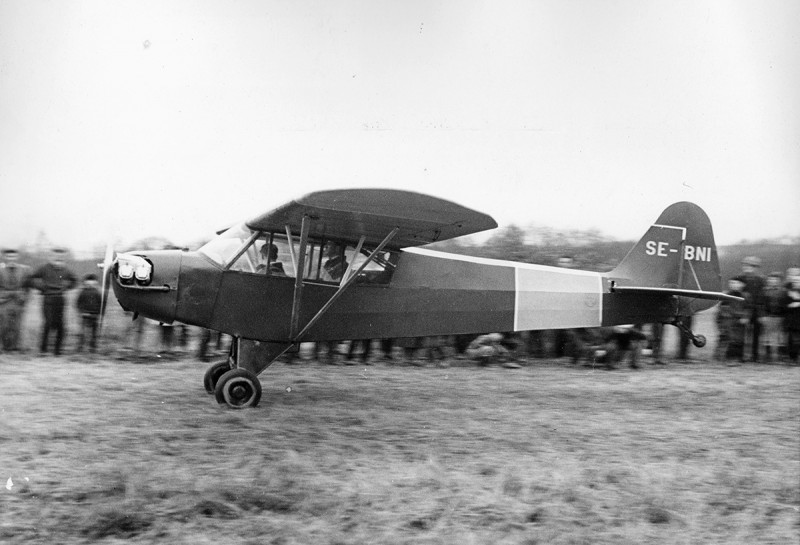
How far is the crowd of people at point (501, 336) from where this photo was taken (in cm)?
974

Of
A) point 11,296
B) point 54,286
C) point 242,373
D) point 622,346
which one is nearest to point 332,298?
point 242,373

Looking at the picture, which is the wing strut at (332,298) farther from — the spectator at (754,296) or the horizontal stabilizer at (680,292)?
the spectator at (754,296)

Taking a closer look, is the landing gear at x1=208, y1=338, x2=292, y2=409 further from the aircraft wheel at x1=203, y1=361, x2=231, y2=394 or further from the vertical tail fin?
the vertical tail fin

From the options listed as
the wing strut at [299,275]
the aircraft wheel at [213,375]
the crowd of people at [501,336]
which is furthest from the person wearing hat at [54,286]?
the wing strut at [299,275]

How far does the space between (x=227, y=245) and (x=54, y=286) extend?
13.4ft

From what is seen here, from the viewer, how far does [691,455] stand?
5.83 metres

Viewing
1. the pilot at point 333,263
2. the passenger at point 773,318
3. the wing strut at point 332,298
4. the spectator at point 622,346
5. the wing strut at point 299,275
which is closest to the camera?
the wing strut at point 299,275

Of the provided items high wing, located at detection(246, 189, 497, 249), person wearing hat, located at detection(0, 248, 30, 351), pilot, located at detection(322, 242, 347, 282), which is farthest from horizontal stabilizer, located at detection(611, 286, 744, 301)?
person wearing hat, located at detection(0, 248, 30, 351)

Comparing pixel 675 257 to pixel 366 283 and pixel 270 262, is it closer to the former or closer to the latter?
pixel 366 283

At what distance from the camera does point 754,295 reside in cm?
1073

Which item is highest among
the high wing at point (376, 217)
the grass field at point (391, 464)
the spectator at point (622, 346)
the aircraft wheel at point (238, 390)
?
the high wing at point (376, 217)

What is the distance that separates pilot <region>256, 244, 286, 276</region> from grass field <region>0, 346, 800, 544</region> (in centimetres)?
145

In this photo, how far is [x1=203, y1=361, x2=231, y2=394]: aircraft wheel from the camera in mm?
7578

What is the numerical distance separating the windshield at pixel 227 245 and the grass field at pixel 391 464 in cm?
156
